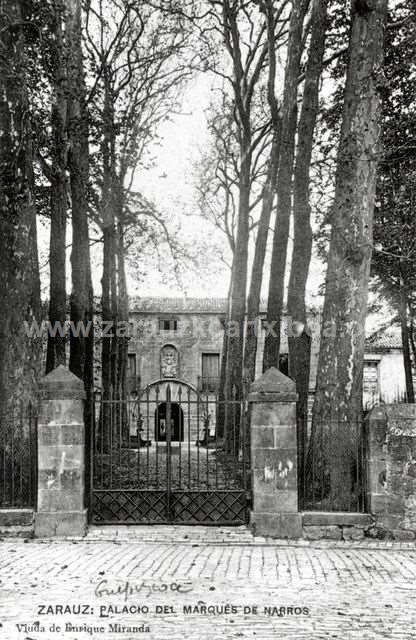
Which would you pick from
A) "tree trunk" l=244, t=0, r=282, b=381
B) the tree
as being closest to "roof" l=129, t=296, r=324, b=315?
"tree trunk" l=244, t=0, r=282, b=381

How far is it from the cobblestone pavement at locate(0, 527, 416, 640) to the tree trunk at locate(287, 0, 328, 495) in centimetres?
442

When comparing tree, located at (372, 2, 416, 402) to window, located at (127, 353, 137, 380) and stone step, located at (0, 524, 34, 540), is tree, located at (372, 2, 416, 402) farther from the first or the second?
window, located at (127, 353, 137, 380)

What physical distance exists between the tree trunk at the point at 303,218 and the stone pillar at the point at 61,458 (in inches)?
184

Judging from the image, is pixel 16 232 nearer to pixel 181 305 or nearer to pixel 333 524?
pixel 333 524

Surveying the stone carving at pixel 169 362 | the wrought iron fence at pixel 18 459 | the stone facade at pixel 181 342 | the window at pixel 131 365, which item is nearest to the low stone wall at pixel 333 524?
the wrought iron fence at pixel 18 459

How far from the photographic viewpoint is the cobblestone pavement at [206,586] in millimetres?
5383

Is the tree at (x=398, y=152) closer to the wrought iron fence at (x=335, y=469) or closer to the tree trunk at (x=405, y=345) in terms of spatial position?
the tree trunk at (x=405, y=345)

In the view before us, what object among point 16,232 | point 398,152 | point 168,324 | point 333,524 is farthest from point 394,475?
point 168,324

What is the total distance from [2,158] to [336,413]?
6.12 metres

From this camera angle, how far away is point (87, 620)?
5555mm

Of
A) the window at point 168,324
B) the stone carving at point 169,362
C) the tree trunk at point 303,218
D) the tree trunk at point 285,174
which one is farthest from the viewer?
the window at point 168,324

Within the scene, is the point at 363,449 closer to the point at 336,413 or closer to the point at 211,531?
the point at 336,413

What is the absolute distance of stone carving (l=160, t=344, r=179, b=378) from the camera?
1614 inches
